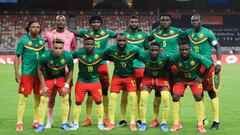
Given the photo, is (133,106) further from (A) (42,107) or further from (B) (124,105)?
(A) (42,107)

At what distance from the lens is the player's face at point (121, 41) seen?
8.70 meters

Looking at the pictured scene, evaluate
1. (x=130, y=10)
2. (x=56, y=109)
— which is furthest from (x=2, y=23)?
(x=56, y=109)

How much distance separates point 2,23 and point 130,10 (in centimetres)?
1011

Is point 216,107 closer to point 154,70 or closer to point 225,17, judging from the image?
point 154,70

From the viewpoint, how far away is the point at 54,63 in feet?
28.1

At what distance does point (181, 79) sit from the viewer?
878 cm

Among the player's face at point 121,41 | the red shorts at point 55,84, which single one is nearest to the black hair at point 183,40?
the player's face at point 121,41

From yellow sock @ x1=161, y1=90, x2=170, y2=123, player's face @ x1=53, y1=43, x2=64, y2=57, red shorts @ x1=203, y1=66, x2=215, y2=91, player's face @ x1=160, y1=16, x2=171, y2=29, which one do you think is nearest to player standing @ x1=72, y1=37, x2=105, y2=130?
player's face @ x1=53, y1=43, x2=64, y2=57

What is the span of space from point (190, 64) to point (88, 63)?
75.2 inches

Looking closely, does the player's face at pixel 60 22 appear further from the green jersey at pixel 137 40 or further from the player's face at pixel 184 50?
the player's face at pixel 184 50

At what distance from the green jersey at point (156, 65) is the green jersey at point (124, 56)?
0.51 feet

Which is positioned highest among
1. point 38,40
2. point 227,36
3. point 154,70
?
point 38,40

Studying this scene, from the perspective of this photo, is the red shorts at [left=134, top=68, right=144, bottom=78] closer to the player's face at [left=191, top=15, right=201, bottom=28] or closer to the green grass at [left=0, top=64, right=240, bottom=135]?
the green grass at [left=0, top=64, right=240, bottom=135]

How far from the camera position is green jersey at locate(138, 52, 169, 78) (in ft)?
28.7
